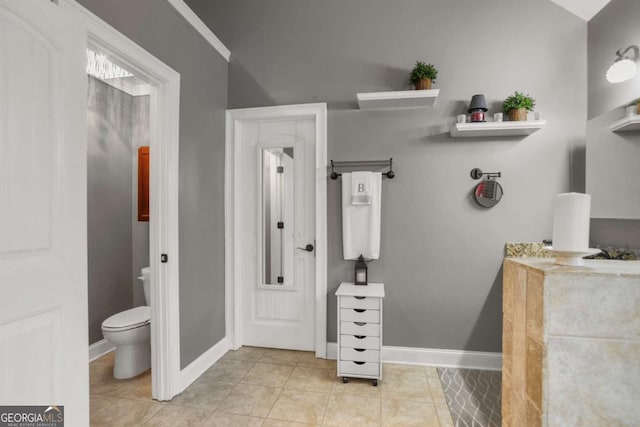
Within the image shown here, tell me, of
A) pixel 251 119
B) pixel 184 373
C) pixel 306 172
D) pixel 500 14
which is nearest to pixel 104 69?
pixel 251 119

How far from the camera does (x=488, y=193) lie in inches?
102

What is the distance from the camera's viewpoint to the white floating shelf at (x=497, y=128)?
2367 millimetres

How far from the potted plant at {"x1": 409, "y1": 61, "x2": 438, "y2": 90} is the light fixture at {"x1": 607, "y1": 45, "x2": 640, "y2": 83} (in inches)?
43.4

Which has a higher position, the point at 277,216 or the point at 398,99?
the point at 398,99

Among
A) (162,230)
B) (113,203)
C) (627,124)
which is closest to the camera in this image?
(627,124)

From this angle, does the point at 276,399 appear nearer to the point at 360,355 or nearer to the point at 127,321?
the point at 360,355

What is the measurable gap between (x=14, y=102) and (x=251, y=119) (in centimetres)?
190

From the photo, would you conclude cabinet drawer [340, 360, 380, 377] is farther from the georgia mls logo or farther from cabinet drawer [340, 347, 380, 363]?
the georgia mls logo

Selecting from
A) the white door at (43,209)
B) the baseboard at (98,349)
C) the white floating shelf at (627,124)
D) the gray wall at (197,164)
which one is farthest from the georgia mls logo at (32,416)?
the white floating shelf at (627,124)

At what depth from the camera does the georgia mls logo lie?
1180 mm

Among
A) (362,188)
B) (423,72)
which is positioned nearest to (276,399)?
(362,188)

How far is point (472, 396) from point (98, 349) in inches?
Result: 117

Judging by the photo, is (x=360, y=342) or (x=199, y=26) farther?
(x=199, y=26)

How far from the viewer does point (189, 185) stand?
2449 millimetres
